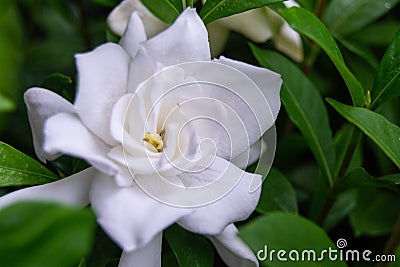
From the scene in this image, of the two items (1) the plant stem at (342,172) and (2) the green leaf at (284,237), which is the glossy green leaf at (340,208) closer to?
(1) the plant stem at (342,172)

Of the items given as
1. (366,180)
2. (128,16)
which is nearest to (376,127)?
(366,180)

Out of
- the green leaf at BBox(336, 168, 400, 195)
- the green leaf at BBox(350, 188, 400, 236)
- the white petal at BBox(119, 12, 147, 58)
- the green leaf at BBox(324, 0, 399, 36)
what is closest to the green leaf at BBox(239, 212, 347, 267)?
the green leaf at BBox(336, 168, 400, 195)

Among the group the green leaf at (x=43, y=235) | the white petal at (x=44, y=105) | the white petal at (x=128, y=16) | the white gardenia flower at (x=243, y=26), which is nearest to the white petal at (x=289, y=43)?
the white gardenia flower at (x=243, y=26)

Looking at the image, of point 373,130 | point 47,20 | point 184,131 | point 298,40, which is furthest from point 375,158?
point 47,20

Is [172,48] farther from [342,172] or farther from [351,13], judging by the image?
[351,13]

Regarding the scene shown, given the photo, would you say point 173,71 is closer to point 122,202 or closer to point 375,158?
point 122,202
